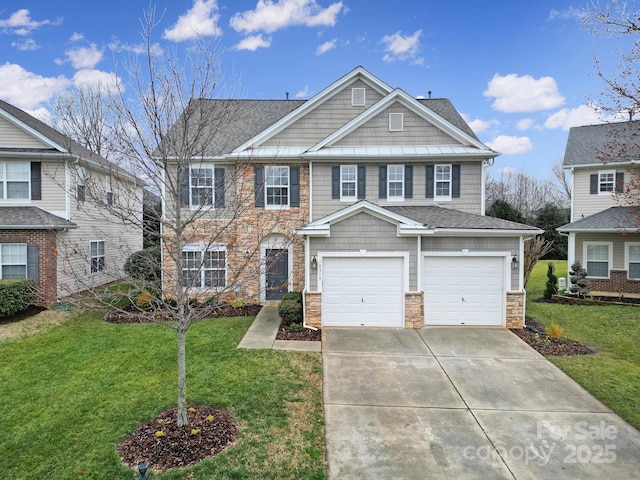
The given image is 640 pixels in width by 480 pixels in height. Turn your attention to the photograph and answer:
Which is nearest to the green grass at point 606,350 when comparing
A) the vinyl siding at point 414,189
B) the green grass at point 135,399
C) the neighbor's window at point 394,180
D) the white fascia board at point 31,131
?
the vinyl siding at point 414,189

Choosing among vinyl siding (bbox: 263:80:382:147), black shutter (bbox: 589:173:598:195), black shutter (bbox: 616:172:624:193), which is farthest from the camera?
black shutter (bbox: 589:173:598:195)

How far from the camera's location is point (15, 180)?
13477 millimetres

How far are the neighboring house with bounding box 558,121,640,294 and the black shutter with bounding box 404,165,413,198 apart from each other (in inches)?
324

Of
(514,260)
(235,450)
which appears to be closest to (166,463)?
(235,450)

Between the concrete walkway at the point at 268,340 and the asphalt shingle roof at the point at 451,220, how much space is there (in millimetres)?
4987

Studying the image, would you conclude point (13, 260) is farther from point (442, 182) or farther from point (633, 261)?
point (633, 261)

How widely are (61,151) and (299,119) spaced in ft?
29.5

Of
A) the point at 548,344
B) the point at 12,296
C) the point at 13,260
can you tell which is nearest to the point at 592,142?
the point at 548,344

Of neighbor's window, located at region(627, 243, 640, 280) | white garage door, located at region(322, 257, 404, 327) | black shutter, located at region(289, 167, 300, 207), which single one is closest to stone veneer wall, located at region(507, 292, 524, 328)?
white garage door, located at region(322, 257, 404, 327)

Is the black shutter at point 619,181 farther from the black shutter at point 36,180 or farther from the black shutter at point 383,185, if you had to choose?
the black shutter at point 36,180

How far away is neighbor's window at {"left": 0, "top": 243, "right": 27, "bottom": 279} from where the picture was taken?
42.3ft

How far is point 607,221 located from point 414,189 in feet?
31.2

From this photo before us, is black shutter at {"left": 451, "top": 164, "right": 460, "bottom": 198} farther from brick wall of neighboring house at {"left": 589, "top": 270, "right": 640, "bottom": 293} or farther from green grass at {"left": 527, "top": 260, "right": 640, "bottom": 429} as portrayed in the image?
brick wall of neighboring house at {"left": 589, "top": 270, "right": 640, "bottom": 293}

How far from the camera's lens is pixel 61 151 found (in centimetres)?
1332
